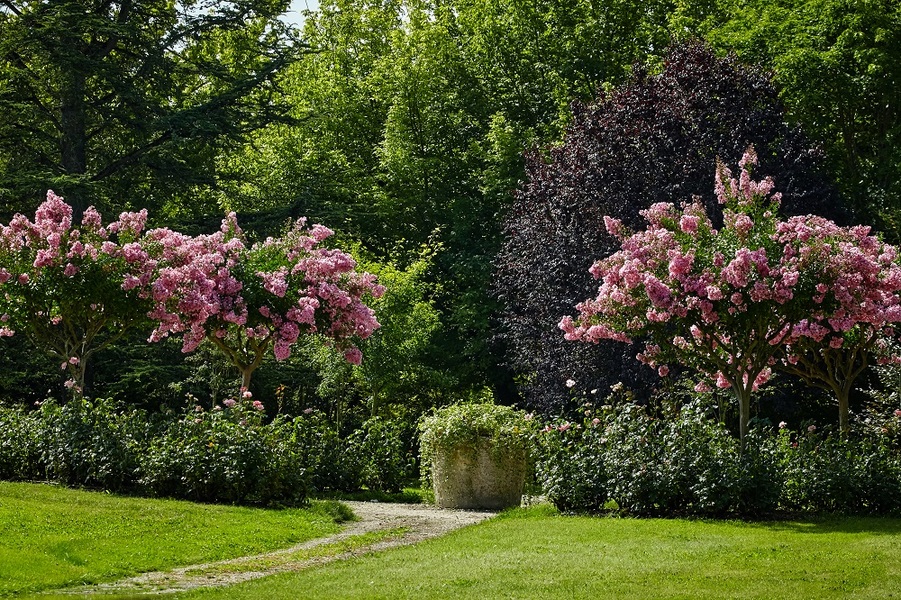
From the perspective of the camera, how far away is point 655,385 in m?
20.8

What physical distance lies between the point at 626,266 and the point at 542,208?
9435mm

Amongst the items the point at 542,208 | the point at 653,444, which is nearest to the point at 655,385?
the point at 542,208

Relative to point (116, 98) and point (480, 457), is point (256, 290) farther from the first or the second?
point (116, 98)

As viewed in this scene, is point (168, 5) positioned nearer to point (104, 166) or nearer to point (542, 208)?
point (104, 166)

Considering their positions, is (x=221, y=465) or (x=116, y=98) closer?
(x=221, y=465)

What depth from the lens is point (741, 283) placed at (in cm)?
1366

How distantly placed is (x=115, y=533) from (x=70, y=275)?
5932 millimetres

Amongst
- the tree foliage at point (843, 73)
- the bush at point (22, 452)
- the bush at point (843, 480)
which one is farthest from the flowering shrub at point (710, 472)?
the tree foliage at point (843, 73)

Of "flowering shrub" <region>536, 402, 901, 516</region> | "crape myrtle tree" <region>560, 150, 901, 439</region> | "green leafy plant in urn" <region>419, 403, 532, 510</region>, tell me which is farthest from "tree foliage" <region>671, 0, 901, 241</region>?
"green leafy plant in urn" <region>419, 403, 532, 510</region>

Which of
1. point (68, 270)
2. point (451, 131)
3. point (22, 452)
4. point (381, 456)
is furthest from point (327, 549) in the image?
point (451, 131)

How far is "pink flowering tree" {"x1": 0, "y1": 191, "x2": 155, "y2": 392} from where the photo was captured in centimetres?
1658

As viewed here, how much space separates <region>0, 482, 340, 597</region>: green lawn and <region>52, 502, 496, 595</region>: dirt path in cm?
25

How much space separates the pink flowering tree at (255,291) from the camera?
16.6 metres

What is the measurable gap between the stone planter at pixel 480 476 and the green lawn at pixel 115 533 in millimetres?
2525
